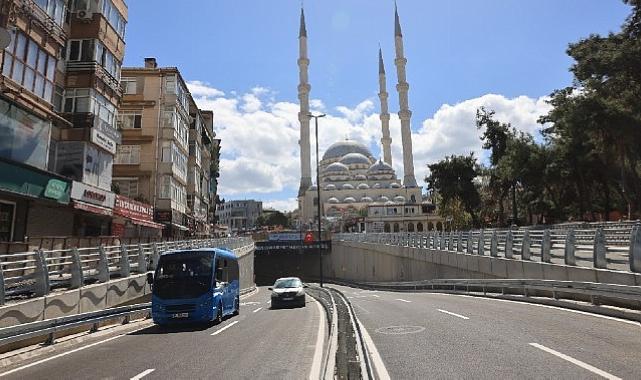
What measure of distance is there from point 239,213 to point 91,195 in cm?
14725

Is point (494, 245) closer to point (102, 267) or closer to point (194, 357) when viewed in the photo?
point (102, 267)

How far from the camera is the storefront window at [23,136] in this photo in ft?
59.7

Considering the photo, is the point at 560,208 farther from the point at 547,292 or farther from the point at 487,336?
the point at 487,336

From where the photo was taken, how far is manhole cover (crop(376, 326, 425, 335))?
443 inches

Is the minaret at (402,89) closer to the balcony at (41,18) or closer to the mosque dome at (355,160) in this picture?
the mosque dome at (355,160)

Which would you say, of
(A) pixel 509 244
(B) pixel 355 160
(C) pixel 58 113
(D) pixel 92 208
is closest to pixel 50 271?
(D) pixel 92 208

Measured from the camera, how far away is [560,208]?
54.8 metres

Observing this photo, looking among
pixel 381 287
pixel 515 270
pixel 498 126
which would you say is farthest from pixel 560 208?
pixel 515 270

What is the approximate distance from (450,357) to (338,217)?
398 ft

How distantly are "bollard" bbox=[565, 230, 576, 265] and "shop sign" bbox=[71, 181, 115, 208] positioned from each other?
68.6 ft

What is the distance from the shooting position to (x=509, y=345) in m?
8.92

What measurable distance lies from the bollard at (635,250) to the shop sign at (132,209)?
2470 cm

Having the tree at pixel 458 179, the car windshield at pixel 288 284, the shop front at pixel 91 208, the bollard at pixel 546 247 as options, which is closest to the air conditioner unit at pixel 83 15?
the shop front at pixel 91 208

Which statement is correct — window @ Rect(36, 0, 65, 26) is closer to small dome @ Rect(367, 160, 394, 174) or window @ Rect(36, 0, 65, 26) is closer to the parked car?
the parked car
